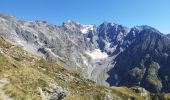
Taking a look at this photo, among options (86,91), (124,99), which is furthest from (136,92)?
(86,91)

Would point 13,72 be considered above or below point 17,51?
below

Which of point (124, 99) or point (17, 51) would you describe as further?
point (124, 99)

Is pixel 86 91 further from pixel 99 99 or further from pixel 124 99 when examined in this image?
pixel 124 99

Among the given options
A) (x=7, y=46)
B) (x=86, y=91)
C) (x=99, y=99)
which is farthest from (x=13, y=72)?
(x=99, y=99)

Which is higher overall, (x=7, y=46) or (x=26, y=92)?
(x=7, y=46)

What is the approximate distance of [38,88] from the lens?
26281 millimetres

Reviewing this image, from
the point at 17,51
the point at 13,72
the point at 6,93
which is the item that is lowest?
the point at 6,93

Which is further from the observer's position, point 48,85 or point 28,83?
point 48,85

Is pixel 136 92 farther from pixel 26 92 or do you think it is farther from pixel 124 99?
pixel 26 92

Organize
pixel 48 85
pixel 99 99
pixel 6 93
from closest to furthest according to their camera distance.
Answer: pixel 6 93 < pixel 48 85 < pixel 99 99

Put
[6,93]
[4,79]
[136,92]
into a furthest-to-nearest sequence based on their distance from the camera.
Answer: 1. [136,92]
2. [4,79]
3. [6,93]

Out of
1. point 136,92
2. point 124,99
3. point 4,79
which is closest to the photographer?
point 4,79

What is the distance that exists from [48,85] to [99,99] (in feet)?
163

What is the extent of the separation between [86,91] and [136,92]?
83052mm
